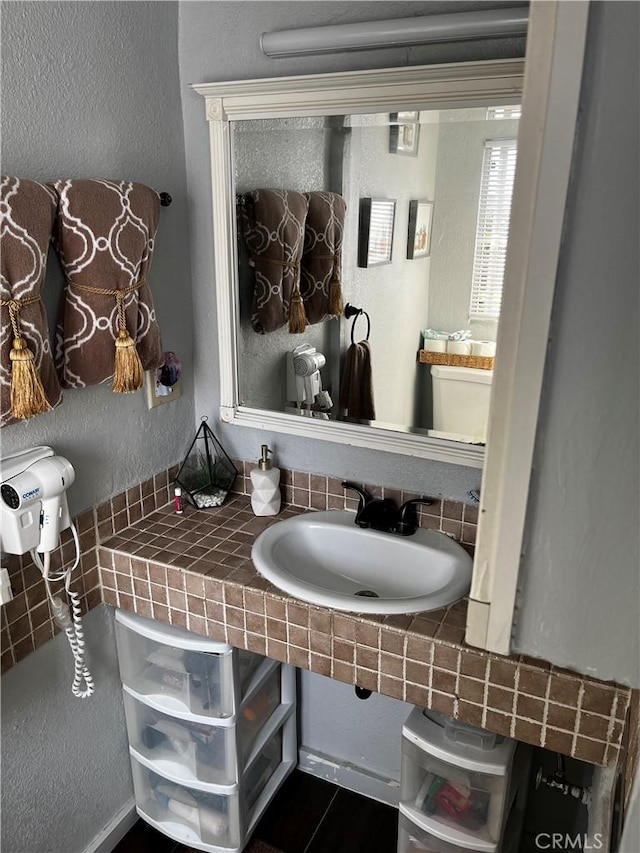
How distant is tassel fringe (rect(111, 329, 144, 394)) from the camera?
1414 millimetres

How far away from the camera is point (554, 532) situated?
2.30 ft

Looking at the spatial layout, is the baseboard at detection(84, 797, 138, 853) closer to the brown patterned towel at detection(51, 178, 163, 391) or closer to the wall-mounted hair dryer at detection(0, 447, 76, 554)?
the wall-mounted hair dryer at detection(0, 447, 76, 554)

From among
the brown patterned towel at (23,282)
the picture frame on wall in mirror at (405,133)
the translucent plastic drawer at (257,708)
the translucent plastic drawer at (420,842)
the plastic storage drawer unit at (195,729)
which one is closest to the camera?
the brown patterned towel at (23,282)

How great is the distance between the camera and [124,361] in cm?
142

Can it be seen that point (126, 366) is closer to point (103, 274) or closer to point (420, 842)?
point (103, 274)

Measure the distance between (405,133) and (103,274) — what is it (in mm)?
725

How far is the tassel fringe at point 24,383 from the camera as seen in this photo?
1.20m

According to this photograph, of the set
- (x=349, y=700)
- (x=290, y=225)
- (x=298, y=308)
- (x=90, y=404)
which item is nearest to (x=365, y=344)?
(x=298, y=308)

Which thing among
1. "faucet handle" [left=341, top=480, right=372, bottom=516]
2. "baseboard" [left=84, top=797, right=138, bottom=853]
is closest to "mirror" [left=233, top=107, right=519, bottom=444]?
"faucet handle" [left=341, top=480, right=372, bottom=516]

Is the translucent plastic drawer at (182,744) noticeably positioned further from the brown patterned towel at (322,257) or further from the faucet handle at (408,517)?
the brown patterned towel at (322,257)

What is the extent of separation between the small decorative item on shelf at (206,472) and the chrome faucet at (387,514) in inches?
15.4

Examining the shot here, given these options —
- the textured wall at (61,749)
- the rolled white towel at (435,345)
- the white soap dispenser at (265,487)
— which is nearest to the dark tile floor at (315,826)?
the textured wall at (61,749)

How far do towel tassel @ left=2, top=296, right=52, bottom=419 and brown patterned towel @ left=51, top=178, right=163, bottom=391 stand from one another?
13cm

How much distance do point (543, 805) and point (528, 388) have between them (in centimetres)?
156
